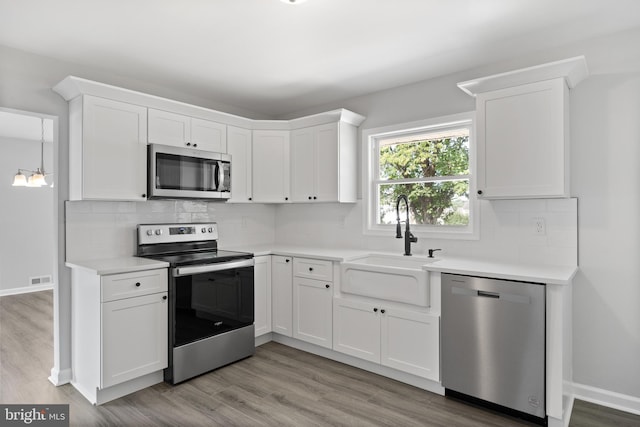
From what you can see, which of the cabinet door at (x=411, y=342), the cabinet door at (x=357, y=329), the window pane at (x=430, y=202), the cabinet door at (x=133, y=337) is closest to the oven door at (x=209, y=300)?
the cabinet door at (x=133, y=337)

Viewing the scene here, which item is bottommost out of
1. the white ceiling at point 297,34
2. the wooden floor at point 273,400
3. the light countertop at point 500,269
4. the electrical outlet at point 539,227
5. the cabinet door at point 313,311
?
the wooden floor at point 273,400

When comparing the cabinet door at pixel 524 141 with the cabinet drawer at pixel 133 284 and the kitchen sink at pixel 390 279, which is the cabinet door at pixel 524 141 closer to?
the kitchen sink at pixel 390 279

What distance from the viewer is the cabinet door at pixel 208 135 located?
11.5 ft

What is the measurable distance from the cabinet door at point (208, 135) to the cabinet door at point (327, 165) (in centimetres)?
92

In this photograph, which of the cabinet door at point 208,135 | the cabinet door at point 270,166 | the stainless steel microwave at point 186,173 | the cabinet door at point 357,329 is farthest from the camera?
the cabinet door at point 270,166

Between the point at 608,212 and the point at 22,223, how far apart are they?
766 centimetres

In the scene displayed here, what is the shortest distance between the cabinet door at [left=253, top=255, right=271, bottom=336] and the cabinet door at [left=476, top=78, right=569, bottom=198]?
2010mm

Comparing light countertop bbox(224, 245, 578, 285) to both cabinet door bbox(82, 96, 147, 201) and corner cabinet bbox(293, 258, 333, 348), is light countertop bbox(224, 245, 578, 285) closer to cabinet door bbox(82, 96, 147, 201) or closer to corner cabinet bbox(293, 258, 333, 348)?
corner cabinet bbox(293, 258, 333, 348)

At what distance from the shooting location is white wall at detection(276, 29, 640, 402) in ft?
8.26

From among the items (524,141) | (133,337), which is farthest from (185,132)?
(524,141)

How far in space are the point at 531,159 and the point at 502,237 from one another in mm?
691

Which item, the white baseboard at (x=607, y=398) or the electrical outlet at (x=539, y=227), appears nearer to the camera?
the white baseboard at (x=607, y=398)

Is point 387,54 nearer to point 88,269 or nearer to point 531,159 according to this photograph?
point 531,159

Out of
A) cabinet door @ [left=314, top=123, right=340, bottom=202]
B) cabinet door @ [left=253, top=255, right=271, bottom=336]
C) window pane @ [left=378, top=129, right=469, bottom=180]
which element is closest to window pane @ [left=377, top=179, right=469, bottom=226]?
window pane @ [left=378, top=129, right=469, bottom=180]
